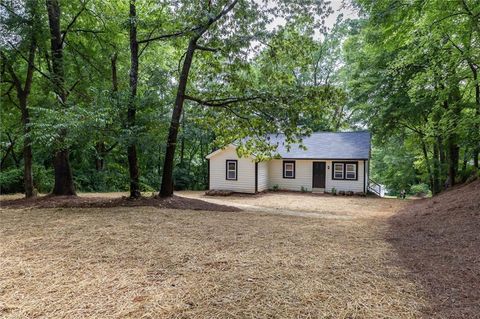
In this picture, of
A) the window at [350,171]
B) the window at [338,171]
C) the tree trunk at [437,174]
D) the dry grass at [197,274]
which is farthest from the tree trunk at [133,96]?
the tree trunk at [437,174]

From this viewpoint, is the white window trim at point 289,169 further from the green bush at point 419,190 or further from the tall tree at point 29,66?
the tall tree at point 29,66

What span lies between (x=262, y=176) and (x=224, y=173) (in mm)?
2347

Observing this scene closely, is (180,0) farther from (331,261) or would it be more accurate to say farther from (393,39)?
(331,261)

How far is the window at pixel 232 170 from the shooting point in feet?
58.9

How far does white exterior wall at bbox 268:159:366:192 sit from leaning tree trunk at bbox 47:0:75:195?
12.0 meters

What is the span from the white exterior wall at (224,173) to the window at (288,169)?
2.66 metres

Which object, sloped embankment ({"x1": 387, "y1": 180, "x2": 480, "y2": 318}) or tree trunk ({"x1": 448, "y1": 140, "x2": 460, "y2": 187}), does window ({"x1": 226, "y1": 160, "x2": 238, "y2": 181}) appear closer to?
tree trunk ({"x1": 448, "y1": 140, "x2": 460, "y2": 187})

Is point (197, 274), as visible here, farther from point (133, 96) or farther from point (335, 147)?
point (335, 147)

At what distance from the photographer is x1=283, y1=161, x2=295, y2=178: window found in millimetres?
18938

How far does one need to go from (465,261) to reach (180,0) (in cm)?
995

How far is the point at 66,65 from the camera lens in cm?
1073

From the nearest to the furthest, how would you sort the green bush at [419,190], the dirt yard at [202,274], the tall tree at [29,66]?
the dirt yard at [202,274] < the tall tree at [29,66] < the green bush at [419,190]

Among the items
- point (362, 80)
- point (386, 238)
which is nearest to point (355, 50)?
point (362, 80)

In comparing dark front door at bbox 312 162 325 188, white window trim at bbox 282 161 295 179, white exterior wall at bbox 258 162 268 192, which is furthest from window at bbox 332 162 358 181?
white exterior wall at bbox 258 162 268 192
